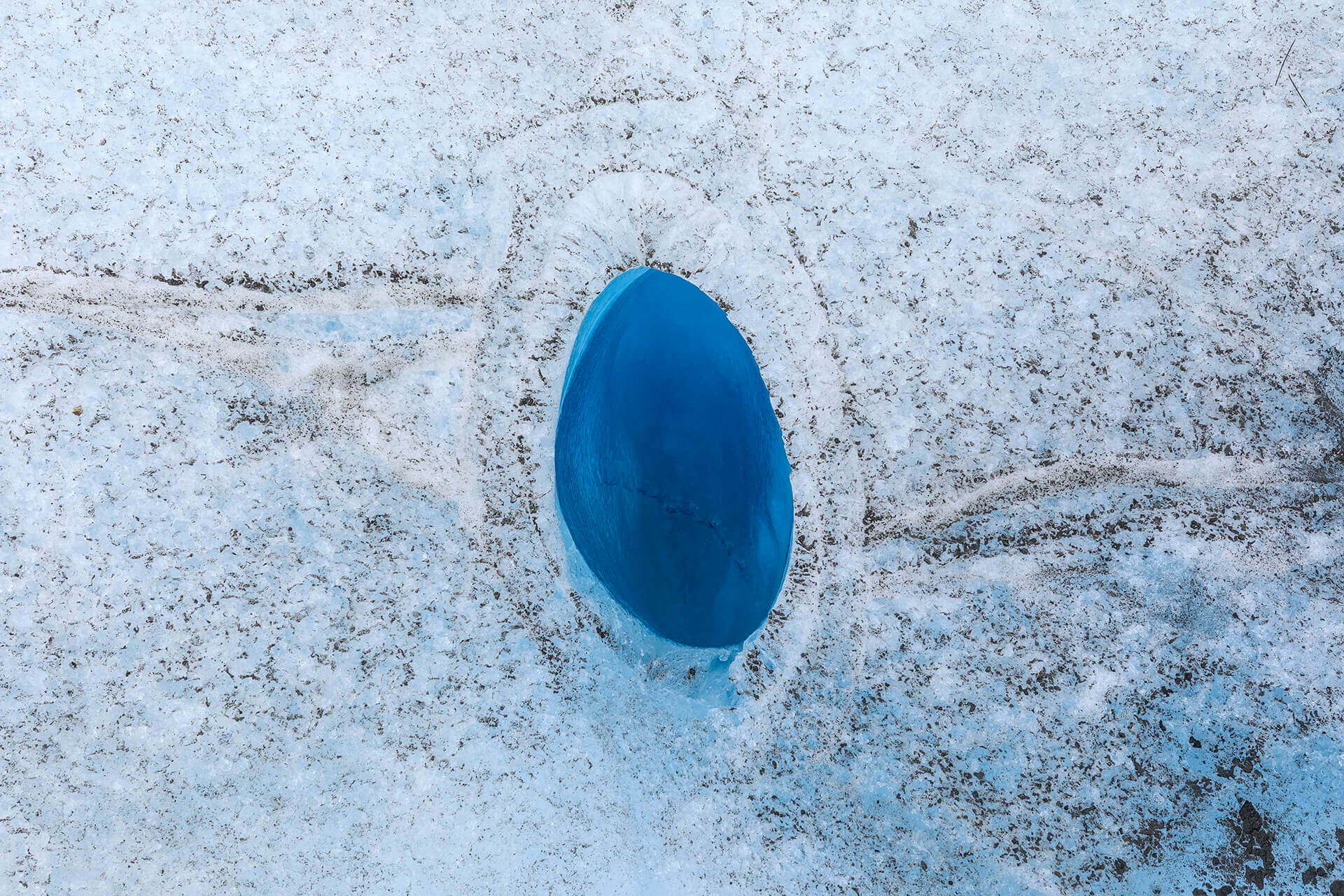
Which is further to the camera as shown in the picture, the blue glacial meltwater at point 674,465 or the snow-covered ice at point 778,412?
the blue glacial meltwater at point 674,465

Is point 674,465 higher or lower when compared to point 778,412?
lower

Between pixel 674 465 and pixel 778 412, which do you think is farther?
pixel 674 465

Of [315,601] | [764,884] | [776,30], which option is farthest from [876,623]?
[776,30]

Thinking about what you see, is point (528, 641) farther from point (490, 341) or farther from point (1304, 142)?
point (1304, 142)

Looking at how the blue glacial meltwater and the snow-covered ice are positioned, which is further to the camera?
the blue glacial meltwater
